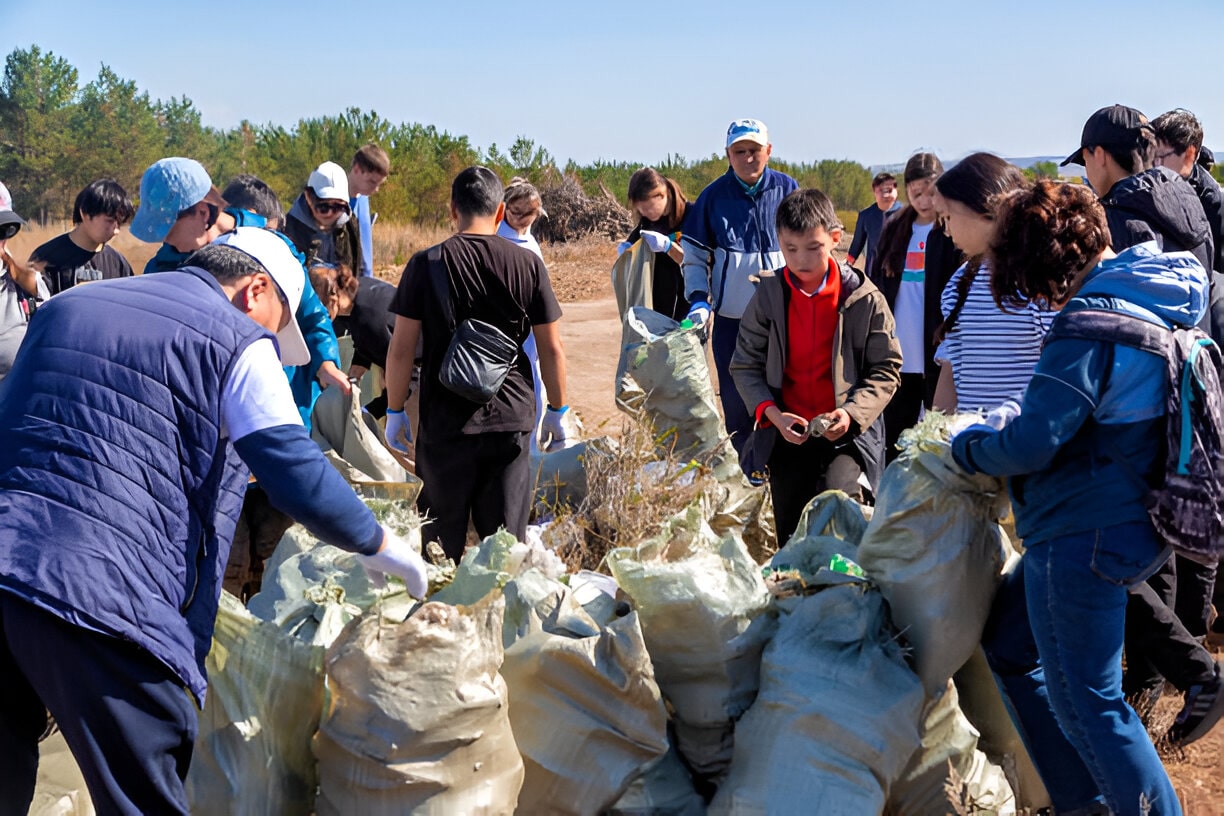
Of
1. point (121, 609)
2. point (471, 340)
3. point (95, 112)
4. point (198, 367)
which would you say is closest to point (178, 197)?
point (471, 340)

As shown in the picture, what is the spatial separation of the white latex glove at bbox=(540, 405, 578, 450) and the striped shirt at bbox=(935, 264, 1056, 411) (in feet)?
5.46

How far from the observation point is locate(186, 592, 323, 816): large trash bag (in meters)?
2.31

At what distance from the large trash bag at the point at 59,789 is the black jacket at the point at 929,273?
2960 millimetres

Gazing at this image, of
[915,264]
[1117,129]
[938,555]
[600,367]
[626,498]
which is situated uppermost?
[1117,129]

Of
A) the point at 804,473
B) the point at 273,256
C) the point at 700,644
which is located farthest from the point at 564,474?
the point at 273,256

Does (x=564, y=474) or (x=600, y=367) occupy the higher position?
(x=564, y=474)

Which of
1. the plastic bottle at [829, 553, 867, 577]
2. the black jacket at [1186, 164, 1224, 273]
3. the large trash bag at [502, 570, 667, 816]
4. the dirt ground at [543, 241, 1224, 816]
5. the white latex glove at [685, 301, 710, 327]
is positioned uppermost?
the black jacket at [1186, 164, 1224, 273]

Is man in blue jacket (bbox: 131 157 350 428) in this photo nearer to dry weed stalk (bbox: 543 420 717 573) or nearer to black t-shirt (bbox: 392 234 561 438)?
black t-shirt (bbox: 392 234 561 438)

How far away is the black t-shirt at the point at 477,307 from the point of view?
3.83 m

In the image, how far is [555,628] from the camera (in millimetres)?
2543

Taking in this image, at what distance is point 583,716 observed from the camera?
7.99 feet

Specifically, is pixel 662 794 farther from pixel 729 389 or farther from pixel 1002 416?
pixel 729 389

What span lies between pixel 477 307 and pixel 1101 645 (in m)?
2.21

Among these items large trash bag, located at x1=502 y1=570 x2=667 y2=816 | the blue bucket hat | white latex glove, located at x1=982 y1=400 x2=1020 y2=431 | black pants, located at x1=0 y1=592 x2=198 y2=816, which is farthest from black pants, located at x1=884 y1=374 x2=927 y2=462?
black pants, located at x1=0 y1=592 x2=198 y2=816
